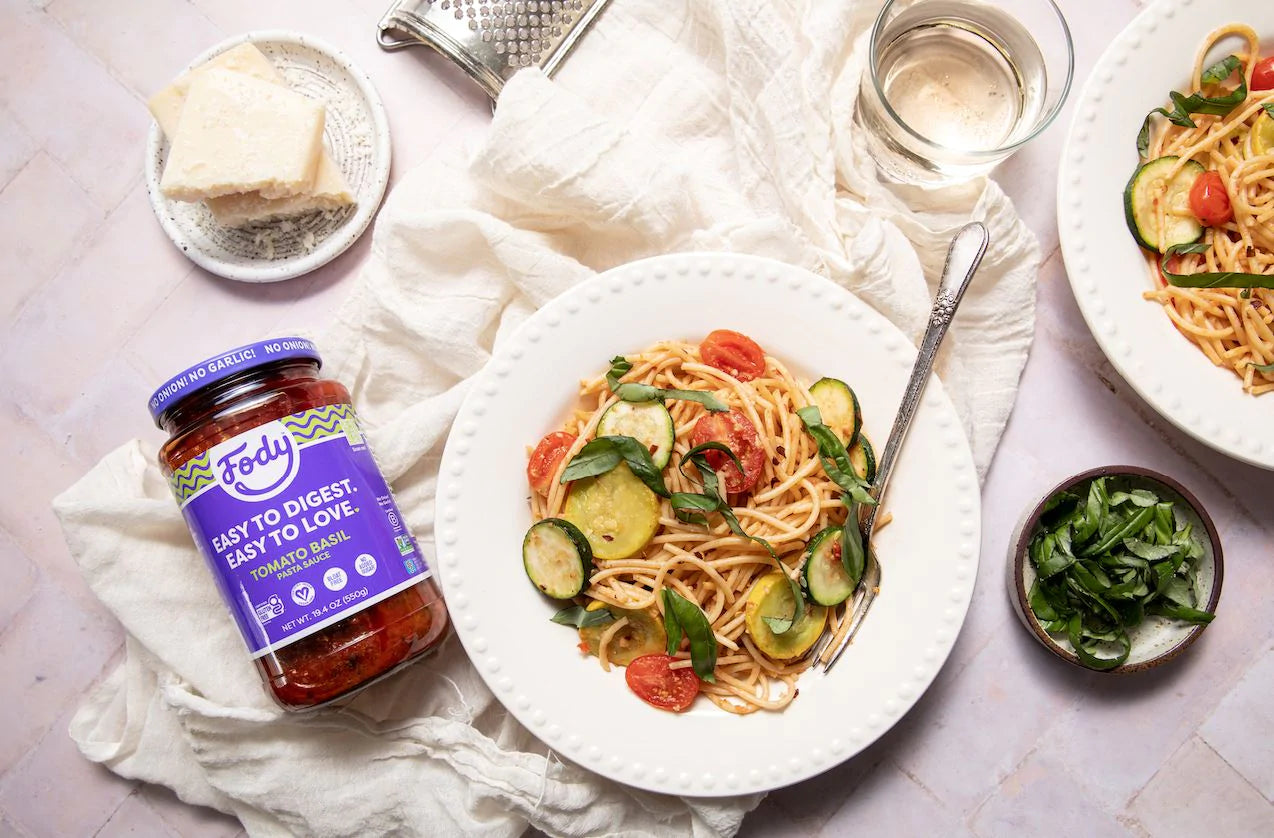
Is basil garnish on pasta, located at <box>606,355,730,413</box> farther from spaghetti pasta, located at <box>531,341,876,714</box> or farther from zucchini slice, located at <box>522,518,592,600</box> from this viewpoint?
zucchini slice, located at <box>522,518,592,600</box>

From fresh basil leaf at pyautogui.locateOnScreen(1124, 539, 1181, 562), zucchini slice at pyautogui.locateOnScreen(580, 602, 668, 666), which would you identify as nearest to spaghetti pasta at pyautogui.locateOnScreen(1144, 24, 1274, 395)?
fresh basil leaf at pyautogui.locateOnScreen(1124, 539, 1181, 562)

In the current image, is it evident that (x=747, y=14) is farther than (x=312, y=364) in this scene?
Yes

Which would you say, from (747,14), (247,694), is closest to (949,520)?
(747,14)

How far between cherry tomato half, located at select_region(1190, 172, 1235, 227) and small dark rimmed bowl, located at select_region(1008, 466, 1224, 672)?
688mm

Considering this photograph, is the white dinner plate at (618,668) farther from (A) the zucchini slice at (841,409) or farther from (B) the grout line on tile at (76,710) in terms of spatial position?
(B) the grout line on tile at (76,710)

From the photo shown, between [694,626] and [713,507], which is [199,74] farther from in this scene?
[694,626]

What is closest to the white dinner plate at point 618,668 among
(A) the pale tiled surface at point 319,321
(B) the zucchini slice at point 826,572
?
(B) the zucchini slice at point 826,572

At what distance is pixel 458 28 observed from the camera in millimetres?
2521

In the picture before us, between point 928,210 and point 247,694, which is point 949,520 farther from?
point 247,694

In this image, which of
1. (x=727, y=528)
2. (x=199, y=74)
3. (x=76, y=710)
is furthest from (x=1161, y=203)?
(x=76, y=710)

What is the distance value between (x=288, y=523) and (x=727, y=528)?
102 centimetres

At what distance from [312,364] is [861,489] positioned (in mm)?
1366

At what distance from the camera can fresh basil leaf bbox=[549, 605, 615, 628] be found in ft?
7.17

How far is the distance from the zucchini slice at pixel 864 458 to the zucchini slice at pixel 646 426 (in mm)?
455
